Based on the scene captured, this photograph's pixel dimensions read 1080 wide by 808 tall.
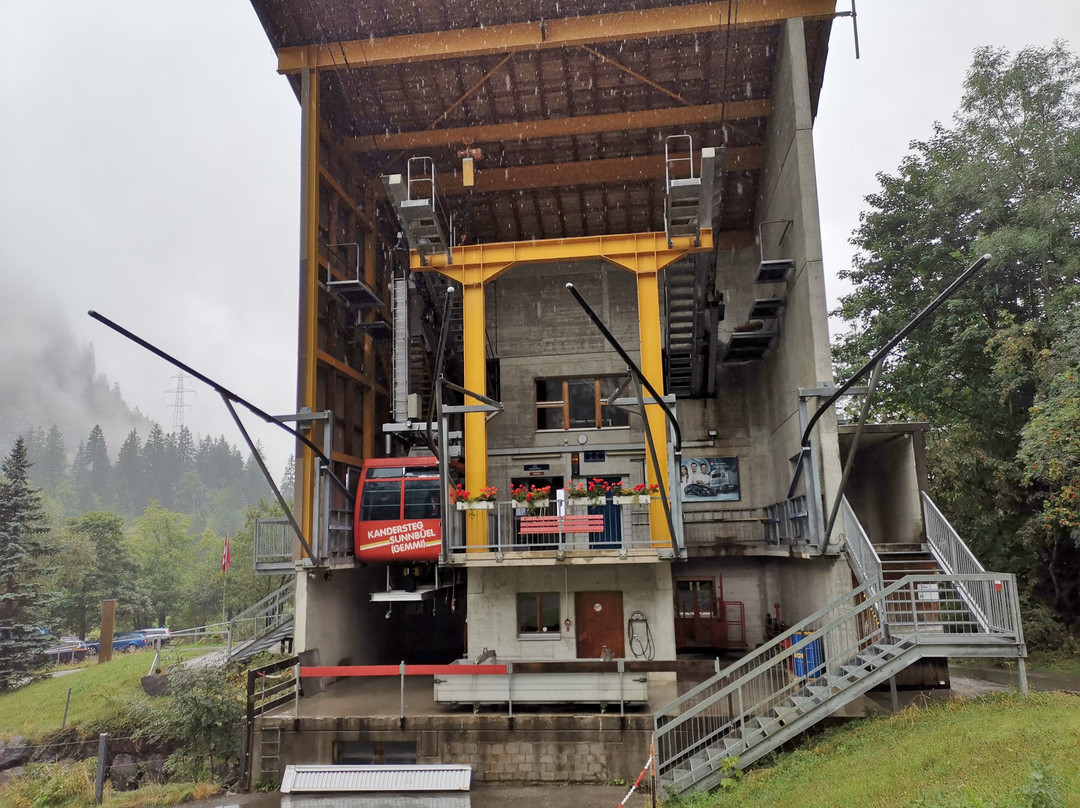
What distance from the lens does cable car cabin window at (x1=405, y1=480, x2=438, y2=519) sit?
18.3 metres

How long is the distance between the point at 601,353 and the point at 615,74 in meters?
8.01

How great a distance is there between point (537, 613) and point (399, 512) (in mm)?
4196

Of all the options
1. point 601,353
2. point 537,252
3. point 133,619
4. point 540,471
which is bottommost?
point 133,619

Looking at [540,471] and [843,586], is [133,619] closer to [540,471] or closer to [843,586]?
[540,471]

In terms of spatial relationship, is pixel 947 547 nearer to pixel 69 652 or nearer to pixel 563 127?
pixel 563 127

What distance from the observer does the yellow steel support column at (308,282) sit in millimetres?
17641

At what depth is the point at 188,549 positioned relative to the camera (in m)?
62.1

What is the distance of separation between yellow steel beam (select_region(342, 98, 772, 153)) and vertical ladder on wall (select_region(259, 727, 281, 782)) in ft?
52.9

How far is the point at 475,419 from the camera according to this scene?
17.7 m

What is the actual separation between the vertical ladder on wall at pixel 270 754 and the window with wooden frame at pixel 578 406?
433 inches

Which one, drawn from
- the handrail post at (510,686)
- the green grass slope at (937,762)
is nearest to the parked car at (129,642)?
the handrail post at (510,686)

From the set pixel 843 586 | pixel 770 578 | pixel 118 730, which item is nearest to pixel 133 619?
pixel 118 730

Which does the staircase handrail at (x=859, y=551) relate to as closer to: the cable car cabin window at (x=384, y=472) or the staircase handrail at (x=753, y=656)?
the staircase handrail at (x=753, y=656)

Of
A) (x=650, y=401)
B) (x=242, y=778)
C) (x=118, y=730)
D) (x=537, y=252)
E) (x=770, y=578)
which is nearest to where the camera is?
(x=242, y=778)
